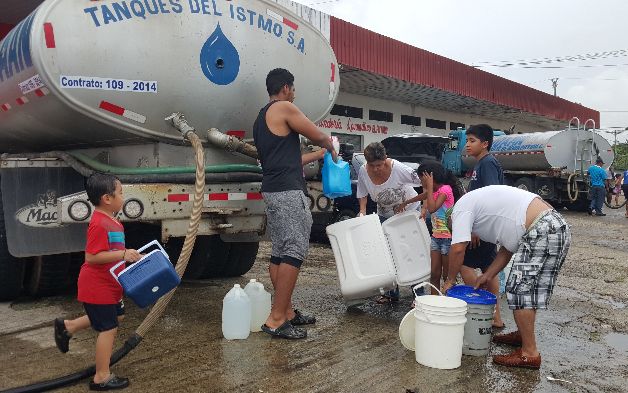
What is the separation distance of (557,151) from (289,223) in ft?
48.7

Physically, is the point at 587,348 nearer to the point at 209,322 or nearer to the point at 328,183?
the point at 328,183

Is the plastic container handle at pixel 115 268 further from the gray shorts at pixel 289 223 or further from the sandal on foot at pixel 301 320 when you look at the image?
the sandal on foot at pixel 301 320

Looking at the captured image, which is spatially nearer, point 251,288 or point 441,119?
point 251,288

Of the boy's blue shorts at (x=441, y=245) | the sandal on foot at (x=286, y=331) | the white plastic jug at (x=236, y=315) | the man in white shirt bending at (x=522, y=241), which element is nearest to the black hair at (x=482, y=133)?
the man in white shirt bending at (x=522, y=241)

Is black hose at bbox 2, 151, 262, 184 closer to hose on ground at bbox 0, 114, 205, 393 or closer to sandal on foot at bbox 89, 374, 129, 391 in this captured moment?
hose on ground at bbox 0, 114, 205, 393

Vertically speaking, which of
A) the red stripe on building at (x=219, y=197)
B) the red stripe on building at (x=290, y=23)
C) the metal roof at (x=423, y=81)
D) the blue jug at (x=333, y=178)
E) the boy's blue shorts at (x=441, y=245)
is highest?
the metal roof at (x=423, y=81)

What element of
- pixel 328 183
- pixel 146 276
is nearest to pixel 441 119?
pixel 328 183

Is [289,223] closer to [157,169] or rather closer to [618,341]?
[157,169]

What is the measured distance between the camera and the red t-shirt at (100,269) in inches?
116

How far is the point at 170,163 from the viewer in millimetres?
4270

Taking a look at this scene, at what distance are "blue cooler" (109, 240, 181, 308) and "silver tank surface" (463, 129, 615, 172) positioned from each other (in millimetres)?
15687

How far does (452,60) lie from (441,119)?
202 inches

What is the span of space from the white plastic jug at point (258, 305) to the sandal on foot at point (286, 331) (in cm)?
15

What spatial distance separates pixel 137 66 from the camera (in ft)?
12.6
